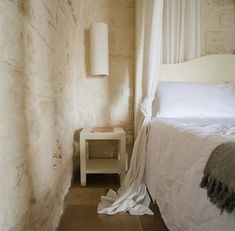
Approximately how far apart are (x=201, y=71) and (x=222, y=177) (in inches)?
74.4

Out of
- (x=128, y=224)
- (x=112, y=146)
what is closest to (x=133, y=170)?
(x=128, y=224)

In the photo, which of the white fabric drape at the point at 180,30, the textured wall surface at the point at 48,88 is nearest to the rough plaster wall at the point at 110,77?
the textured wall surface at the point at 48,88

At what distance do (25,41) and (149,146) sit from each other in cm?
114

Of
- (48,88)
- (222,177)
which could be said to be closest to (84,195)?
(48,88)

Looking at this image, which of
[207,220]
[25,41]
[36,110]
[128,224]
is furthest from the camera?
[128,224]

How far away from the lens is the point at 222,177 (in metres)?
0.63

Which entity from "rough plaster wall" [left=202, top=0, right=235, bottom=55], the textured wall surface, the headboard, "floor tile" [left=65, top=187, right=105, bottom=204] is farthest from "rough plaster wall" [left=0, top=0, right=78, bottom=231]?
"rough plaster wall" [left=202, top=0, right=235, bottom=55]

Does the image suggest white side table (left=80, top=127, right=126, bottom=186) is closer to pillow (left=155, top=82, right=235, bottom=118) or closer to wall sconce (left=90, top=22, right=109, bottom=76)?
pillow (left=155, top=82, right=235, bottom=118)

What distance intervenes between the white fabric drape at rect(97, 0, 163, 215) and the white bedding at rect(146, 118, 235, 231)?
0.17m

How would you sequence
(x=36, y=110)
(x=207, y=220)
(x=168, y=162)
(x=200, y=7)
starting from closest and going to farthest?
(x=207, y=220)
(x=36, y=110)
(x=168, y=162)
(x=200, y=7)

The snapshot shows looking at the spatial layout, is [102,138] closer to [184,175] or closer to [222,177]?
[184,175]

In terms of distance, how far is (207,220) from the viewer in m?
0.75

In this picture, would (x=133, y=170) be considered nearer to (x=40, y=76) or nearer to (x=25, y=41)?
(x=40, y=76)

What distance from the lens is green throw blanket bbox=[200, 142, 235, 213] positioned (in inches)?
23.1
